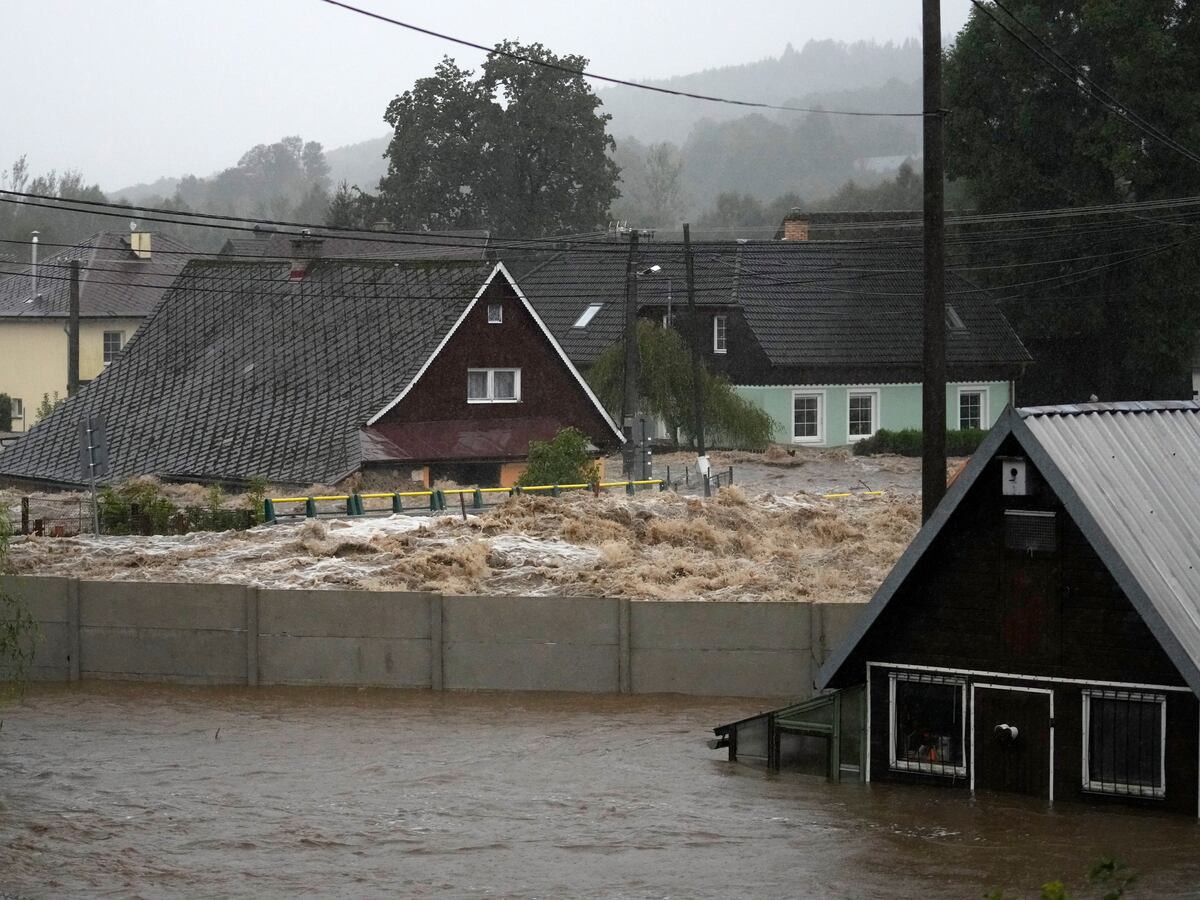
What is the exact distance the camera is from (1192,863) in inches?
656

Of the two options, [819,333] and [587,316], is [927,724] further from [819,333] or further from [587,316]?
[587,316]

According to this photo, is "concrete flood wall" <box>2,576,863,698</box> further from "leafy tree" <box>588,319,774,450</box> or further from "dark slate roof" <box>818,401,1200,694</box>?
"leafy tree" <box>588,319,774,450</box>

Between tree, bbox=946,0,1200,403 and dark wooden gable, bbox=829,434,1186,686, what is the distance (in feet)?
136

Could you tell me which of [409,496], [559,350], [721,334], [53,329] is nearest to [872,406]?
[721,334]

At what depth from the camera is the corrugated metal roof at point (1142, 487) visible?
692 inches

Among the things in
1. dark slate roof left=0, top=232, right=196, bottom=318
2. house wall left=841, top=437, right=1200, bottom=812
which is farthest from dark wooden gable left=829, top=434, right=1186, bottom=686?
dark slate roof left=0, top=232, right=196, bottom=318

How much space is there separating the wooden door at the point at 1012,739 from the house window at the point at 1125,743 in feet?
1.47

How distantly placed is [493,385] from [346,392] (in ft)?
13.3

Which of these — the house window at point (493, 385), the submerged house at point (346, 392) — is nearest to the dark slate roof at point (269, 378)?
the submerged house at point (346, 392)

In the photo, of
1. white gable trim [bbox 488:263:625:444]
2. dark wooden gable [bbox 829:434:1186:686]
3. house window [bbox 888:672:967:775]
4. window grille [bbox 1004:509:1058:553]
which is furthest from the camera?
white gable trim [bbox 488:263:625:444]

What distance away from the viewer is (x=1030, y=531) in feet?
60.9

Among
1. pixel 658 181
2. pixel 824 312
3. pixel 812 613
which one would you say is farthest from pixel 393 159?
pixel 658 181

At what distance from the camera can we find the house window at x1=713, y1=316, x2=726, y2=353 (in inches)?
2415

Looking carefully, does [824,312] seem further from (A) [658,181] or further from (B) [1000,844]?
(A) [658,181]
